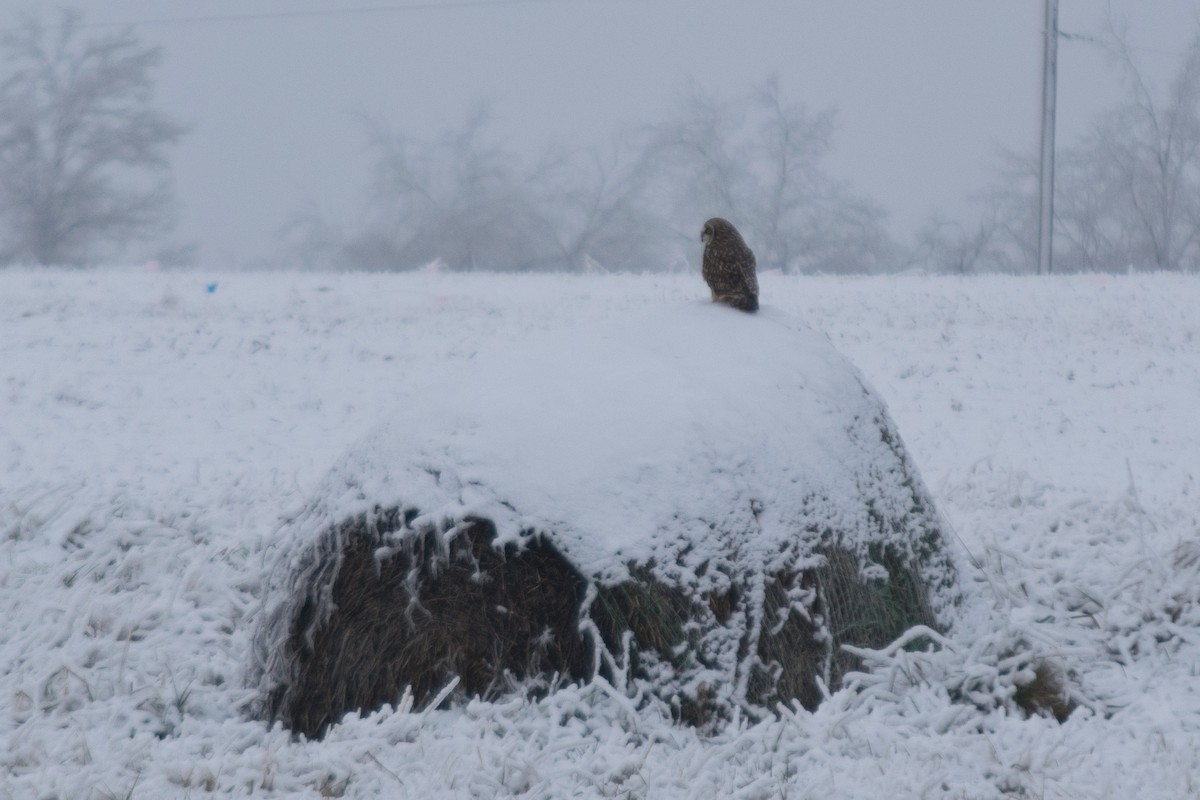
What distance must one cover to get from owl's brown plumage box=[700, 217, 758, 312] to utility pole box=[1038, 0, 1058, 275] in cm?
1551

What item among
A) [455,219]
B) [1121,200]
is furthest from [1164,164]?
[455,219]

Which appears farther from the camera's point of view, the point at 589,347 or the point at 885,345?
the point at 885,345

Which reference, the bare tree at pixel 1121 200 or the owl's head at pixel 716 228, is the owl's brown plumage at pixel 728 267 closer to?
the owl's head at pixel 716 228

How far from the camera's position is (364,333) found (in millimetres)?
11938

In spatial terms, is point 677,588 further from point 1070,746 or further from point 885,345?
point 885,345

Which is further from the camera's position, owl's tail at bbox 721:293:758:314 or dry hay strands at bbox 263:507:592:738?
owl's tail at bbox 721:293:758:314

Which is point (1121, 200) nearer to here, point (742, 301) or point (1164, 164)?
point (1164, 164)

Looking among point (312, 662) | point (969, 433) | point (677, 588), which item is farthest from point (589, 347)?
point (969, 433)

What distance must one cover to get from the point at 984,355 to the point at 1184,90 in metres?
24.0

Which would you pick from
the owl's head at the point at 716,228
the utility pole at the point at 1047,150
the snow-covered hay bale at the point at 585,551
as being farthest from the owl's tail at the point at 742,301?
the utility pole at the point at 1047,150

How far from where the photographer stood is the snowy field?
307cm

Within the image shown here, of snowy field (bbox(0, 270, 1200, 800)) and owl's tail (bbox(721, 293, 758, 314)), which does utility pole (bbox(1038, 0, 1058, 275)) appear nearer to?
snowy field (bbox(0, 270, 1200, 800))

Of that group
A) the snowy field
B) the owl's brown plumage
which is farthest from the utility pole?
the owl's brown plumage

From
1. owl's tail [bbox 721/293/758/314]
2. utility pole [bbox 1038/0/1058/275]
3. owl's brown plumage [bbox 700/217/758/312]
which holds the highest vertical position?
utility pole [bbox 1038/0/1058/275]
